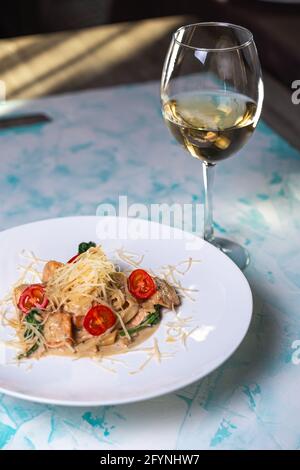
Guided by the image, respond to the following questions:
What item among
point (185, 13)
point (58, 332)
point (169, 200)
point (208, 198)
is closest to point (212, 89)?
point (208, 198)

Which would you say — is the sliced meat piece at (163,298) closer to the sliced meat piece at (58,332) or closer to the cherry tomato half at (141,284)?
the cherry tomato half at (141,284)

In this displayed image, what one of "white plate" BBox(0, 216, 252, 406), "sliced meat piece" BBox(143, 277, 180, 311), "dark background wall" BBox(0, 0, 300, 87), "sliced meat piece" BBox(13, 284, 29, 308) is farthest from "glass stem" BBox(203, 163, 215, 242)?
"dark background wall" BBox(0, 0, 300, 87)

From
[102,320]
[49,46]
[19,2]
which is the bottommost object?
[19,2]

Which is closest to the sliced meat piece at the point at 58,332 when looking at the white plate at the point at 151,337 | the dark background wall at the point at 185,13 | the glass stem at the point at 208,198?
the white plate at the point at 151,337

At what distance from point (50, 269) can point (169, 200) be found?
456 millimetres

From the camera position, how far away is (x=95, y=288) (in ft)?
3.09

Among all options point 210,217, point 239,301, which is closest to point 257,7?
point 210,217

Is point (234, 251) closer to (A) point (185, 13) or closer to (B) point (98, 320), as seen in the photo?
(B) point (98, 320)

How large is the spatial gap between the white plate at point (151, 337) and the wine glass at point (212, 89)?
0.16 m

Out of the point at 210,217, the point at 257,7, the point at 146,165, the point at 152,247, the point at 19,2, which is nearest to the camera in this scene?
the point at 152,247

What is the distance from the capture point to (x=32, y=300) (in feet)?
3.13

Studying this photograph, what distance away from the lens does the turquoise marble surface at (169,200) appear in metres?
0.88
